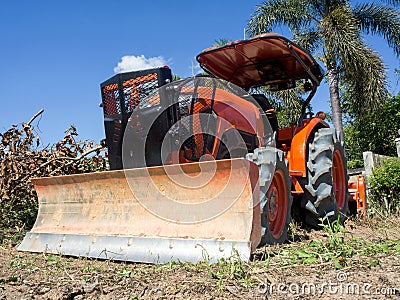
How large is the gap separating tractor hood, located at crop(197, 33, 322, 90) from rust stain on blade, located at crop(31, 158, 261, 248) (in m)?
1.91

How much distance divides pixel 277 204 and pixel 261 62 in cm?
229

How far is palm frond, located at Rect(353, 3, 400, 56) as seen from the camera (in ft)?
53.8

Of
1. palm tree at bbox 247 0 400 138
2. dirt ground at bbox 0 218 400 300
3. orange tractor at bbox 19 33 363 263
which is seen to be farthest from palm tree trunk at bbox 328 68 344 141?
dirt ground at bbox 0 218 400 300

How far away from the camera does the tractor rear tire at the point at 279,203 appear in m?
4.59

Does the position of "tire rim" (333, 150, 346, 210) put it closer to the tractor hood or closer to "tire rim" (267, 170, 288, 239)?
the tractor hood

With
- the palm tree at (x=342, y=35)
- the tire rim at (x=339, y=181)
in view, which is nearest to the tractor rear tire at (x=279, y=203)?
the tire rim at (x=339, y=181)

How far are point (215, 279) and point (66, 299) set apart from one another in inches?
40.8

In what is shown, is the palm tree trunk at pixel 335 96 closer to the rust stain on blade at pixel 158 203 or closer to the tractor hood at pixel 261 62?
the tractor hood at pixel 261 62

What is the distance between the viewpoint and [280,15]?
17078mm

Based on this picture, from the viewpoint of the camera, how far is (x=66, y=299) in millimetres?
3061

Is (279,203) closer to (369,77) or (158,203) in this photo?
(158,203)

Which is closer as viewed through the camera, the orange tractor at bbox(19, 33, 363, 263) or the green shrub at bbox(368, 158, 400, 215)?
the orange tractor at bbox(19, 33, 363, 263)

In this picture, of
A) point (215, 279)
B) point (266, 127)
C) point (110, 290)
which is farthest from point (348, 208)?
point (110, 290)

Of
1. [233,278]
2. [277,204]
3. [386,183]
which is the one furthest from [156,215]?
[386,183]
